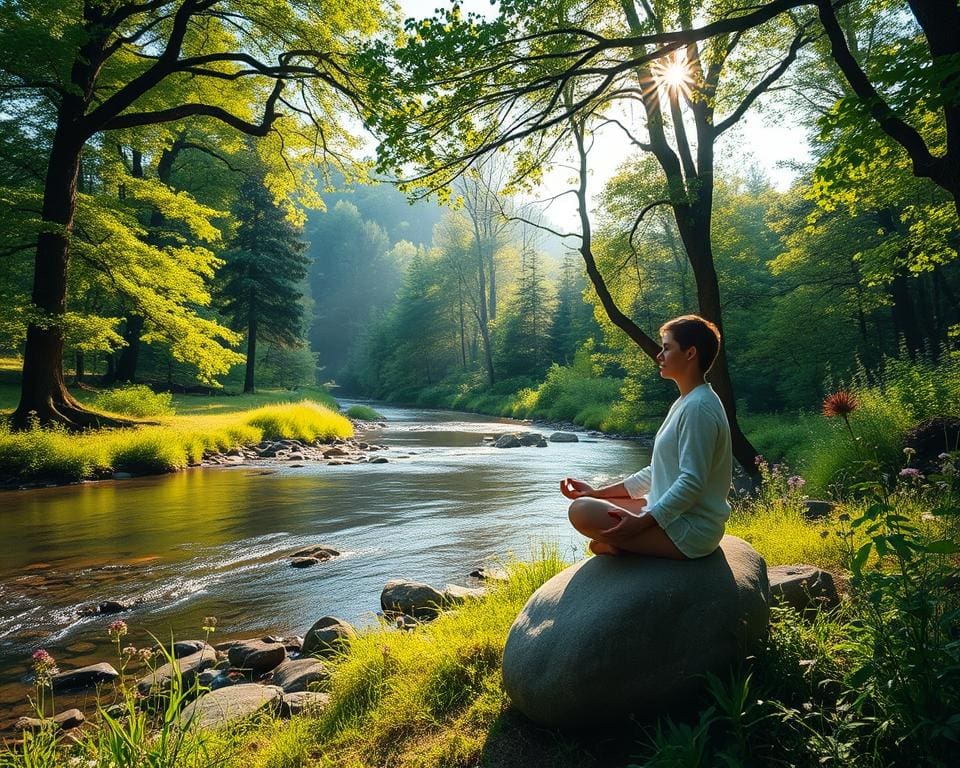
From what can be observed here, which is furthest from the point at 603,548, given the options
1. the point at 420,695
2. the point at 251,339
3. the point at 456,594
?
the point at 251,339

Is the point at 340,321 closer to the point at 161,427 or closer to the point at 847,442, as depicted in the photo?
the point at 161,427

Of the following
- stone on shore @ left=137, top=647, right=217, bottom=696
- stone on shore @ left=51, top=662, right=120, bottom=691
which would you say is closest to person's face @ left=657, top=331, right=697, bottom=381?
stone on shore @ left=137, top=647, right=217, bottom=696

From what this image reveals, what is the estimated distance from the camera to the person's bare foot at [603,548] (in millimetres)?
3154

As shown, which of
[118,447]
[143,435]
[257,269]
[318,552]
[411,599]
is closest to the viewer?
[411,599]

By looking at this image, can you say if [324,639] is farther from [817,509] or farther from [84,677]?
[817,509]

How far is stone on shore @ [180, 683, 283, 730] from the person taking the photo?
3.48 meters

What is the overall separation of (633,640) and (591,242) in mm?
12583

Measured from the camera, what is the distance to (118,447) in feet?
44.1

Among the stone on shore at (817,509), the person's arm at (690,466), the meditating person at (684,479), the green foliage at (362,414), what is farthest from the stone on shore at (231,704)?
the green foliage at (362,414)

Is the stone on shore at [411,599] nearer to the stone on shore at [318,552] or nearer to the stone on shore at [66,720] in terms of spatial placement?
the stone on shore at [318,552]

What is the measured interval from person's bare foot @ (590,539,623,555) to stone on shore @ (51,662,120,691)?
146 inches

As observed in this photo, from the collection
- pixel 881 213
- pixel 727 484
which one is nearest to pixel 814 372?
pixel 881 213

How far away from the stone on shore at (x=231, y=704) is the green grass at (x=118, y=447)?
10.6 metres

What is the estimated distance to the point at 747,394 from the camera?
2300 centimetres
